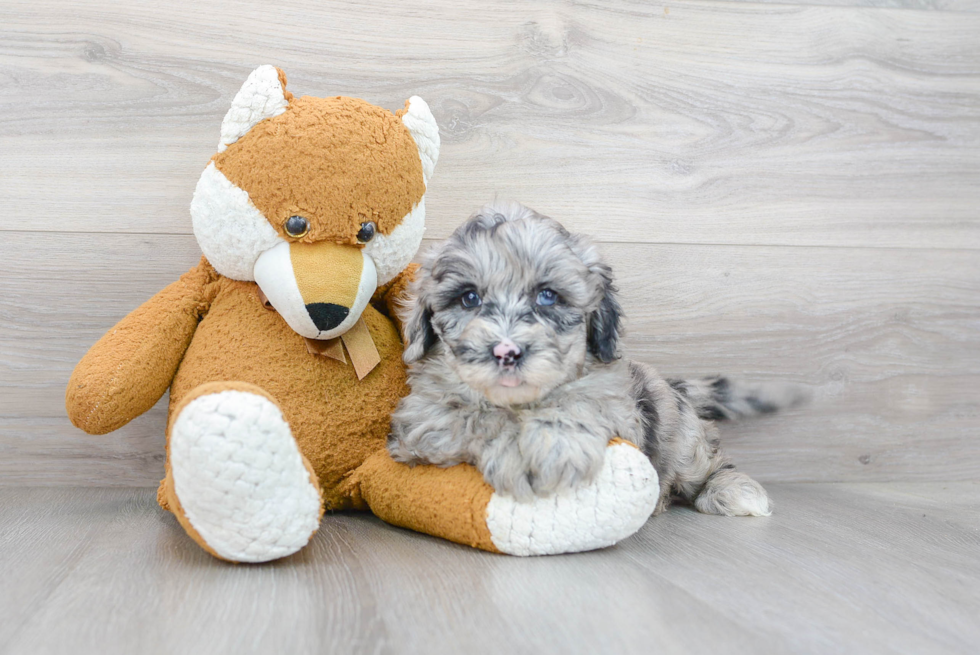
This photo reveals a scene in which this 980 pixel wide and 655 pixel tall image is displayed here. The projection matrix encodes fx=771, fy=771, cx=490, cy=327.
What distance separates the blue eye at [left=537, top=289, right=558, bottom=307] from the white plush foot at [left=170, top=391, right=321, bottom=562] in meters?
0.44

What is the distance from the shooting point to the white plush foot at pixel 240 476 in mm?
1032

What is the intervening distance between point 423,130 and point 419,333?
0.38 m

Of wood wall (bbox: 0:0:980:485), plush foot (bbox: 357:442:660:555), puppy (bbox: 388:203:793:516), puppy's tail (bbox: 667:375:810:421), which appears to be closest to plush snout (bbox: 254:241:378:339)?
puppy (bbox: 388:203:793:516)

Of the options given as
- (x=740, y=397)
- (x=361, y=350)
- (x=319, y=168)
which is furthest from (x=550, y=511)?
(x=740, y=397)

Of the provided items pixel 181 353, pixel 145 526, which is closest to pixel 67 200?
pixel 181 353

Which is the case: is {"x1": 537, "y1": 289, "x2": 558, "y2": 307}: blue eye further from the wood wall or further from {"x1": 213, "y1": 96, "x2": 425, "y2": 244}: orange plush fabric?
the wood wall

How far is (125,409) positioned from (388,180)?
60 cm

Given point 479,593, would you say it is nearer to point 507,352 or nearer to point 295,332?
point 507,352

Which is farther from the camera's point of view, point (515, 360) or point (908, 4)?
point (908, 4)

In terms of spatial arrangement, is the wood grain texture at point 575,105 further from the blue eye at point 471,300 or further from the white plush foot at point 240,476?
the white plush foot at point 240,476

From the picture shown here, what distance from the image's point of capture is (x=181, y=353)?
1.41 meters

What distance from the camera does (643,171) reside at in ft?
6.00

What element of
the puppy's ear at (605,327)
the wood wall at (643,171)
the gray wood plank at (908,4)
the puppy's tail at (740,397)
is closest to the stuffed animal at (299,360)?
the puppy's ear at (605,327)

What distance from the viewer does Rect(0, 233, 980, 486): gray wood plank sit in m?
1.68
